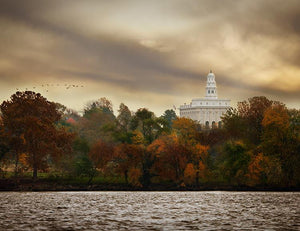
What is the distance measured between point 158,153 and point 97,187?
29.4ft

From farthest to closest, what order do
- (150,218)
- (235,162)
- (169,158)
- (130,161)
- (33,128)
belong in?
(130,161)
(169,158)
(33,128)
(235,162)
(150,218)

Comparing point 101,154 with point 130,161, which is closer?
point 130,161

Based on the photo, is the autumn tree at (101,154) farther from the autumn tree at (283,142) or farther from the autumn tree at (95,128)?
the autumn tree at (283,142)

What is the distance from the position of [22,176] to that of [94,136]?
23.7m

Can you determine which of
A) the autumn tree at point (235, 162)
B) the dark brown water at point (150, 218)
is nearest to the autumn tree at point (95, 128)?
the autumn tree at point (235, 162)

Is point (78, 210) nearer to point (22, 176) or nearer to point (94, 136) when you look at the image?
point (22, 176)

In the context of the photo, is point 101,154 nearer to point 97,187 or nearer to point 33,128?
point 97,187

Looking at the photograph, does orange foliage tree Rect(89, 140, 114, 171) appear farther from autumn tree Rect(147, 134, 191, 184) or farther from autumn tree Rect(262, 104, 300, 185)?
autumn tree Rect(262, 104, 300, 185)

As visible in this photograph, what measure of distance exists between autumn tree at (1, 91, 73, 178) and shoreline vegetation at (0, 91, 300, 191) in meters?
0.13

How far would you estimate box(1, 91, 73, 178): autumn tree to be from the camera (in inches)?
→ 3063

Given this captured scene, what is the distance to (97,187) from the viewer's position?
78.8 metres

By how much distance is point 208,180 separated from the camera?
80688 mm

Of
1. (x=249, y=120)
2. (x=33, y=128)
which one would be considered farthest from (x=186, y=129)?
(x=33, y=128)

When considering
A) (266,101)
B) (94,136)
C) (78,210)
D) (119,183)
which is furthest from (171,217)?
(94,136)
